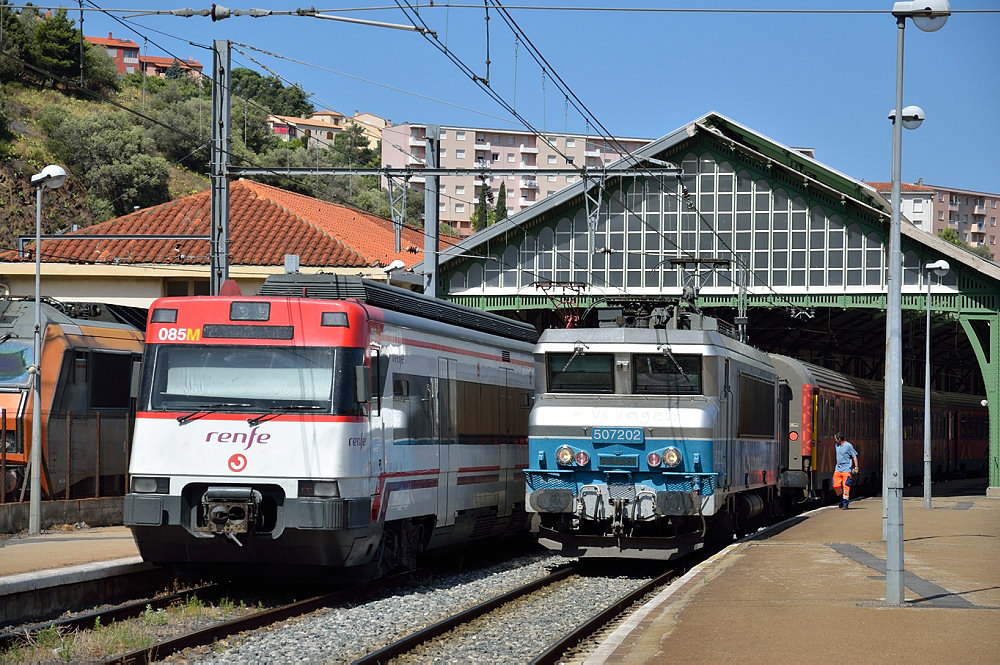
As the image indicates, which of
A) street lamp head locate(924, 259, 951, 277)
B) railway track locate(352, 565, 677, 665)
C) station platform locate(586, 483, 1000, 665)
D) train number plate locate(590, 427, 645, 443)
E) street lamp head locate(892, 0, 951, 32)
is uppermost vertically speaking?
street lamp head locate(892, 0, 951, 32)

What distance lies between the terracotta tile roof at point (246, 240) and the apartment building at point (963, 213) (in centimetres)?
10809

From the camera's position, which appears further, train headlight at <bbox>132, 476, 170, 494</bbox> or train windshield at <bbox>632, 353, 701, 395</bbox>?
train windshield at <bbox>632, 353, 701, 395</bbox>

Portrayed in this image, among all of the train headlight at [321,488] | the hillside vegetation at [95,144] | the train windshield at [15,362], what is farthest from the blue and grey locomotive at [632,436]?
the hillside vegetation at [95,144]

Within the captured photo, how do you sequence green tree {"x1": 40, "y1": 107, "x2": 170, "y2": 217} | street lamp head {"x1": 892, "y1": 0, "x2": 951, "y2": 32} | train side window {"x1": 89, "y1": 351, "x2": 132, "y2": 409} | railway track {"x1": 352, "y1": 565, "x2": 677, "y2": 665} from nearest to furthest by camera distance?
railway track {"x1": 352, "y1": 565, "x2": 677, "y2": 665} → street lamp head {"x1": 892, "y1": 0, "x2": 951, "y2": 32} → train side window {"x1": 89, "y1": 351, "x2": 132, "y2": 409} → green tree {"x1": 40, "y1": 107, "x2": 170, "y2": 217}

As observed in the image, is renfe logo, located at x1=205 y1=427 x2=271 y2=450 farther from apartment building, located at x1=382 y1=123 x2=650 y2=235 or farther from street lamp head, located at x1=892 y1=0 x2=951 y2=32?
apartment building, located at x1=382 y1=123 x2=650 y2=235

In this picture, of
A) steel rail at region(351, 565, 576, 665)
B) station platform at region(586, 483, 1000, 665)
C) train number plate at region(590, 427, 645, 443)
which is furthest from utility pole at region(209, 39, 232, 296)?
station platform at region(586, 483, 1000, 665)

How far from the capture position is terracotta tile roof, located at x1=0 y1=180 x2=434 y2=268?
33.4 meters

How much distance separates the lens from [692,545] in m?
16.9

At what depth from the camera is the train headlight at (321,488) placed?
1311cm

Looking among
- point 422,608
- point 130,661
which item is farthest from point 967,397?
point 130,661

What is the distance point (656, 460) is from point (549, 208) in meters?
20.1

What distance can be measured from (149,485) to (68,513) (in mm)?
7123

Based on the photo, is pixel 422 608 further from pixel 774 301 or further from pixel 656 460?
pixel 774 301

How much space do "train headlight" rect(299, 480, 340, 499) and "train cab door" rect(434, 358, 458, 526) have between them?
2.95 metres
